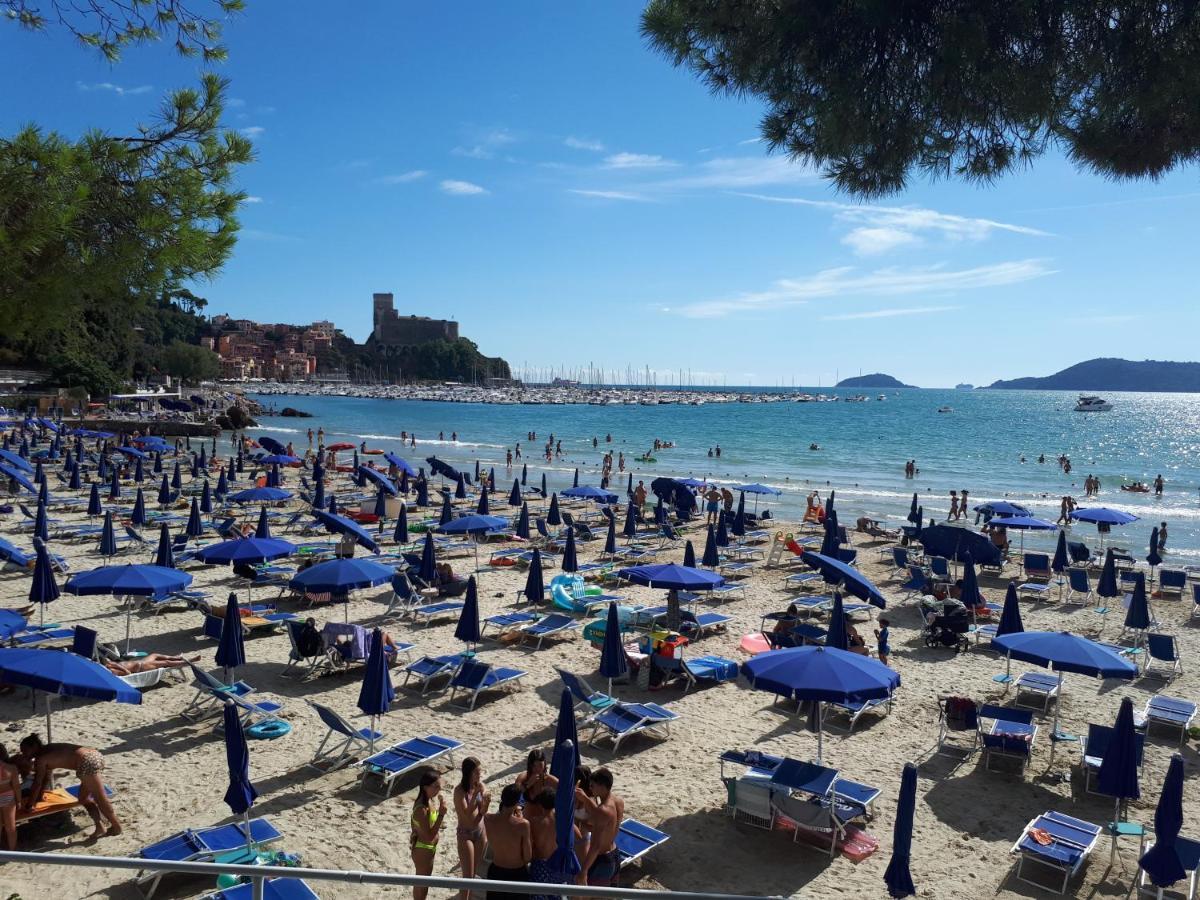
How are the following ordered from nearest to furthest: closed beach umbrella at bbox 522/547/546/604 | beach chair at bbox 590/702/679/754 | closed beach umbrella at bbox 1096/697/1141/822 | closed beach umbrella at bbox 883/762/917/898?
1. closed beach umbrella at bbox 883/762/917/898
2. closed beach umbrella at bbox 1096/697/1141/822
3. beach chair at bbox 590/702/679/754
4. closed beach umbrella at bbox 522/547/546/604

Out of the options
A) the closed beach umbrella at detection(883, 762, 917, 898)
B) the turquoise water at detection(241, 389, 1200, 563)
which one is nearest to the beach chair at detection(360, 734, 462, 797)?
the closed beach umbrella at detection(883, 762, 917, 898)

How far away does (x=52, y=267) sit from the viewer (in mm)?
6027

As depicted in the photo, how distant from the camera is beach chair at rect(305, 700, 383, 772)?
7.48 meters

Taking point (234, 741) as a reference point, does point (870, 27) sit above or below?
above

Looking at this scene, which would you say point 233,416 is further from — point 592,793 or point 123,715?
point 592,793

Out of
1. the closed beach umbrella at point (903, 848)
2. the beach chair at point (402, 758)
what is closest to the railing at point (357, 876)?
the closed beach umbrella at point (903, 848)

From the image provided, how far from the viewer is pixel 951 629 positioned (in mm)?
12328

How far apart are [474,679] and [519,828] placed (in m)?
4.39

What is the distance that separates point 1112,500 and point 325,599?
3631 cm

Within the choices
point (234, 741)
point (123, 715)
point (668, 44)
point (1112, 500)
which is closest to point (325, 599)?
point (123, 715)

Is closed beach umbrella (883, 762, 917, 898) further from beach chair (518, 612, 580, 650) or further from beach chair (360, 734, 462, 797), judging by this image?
beach chair (518, 612, 580, 650)

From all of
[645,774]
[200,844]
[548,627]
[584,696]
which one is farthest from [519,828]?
[548,627]

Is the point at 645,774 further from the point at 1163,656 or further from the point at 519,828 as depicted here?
the point at 1163,656

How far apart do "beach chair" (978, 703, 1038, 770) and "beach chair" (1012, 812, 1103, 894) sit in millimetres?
1312
